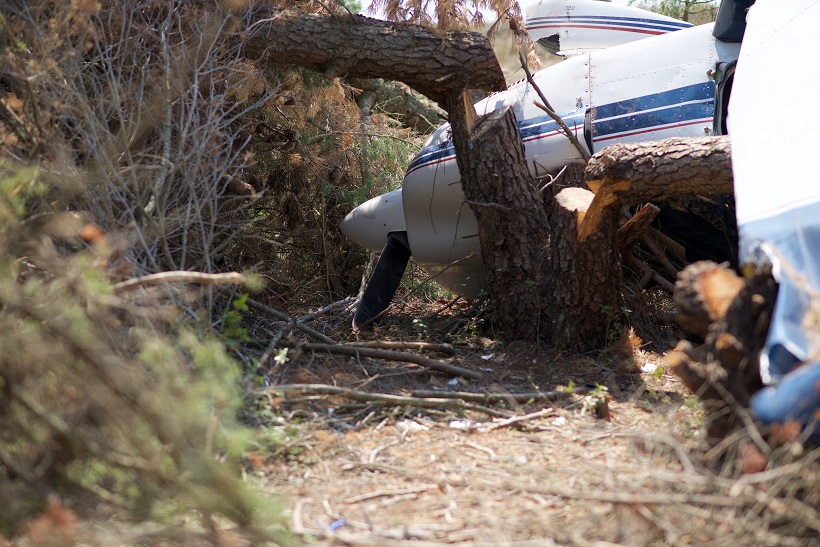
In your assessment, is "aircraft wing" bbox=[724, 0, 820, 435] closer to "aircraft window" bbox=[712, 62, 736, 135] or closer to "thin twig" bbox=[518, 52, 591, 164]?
"aircraft window" bbox=[712, 62, 736, 135]

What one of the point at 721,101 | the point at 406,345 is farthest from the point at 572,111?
the point at 406,345

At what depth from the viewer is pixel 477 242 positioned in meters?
6.10

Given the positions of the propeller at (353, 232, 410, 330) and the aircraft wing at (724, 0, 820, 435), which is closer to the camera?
the aircraft wing at (724, 0, 820, 435)

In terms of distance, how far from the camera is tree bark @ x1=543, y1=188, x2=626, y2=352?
504 cm

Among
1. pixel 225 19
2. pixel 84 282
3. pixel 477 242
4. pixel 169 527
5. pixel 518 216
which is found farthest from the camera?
pixel 477 242

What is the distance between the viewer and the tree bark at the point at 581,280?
16.5 feet

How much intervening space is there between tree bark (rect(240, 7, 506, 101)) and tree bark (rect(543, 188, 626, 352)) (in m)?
1.22

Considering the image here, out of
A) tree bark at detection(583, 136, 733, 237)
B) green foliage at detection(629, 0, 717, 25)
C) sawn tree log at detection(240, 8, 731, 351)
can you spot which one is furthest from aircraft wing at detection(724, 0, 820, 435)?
green foliage at detection(629, 0, 717, 25)

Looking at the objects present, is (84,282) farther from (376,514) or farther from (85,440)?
(376,514)

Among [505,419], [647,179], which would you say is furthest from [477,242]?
[505,419]

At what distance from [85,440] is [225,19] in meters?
3.59

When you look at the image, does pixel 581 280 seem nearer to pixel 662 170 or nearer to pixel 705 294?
pixel 662 170

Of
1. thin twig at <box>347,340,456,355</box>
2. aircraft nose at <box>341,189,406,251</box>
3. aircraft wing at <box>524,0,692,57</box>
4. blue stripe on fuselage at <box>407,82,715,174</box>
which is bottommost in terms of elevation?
thin twig at <box>347,340,456,355</box>

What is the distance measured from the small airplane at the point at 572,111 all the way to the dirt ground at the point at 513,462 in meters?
1.01
